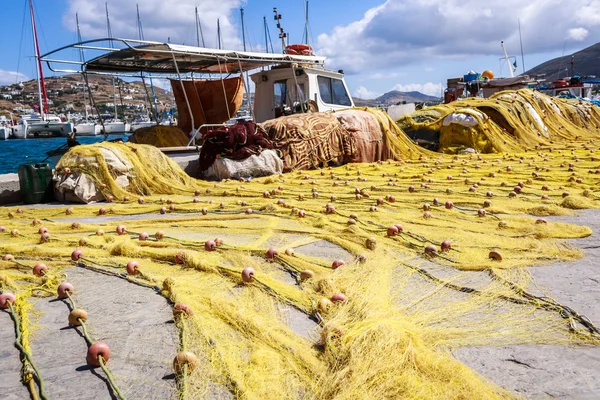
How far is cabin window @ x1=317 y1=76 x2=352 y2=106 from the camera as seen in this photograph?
1324cm

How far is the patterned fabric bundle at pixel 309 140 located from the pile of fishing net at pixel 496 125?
3.50m

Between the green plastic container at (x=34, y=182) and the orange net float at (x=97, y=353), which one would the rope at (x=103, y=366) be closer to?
the orange net float at (x=97, y=353)

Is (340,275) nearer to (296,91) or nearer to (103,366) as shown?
(103,366)

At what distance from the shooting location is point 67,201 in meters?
7.08

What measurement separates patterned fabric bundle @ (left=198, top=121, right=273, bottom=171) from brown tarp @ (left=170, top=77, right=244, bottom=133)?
3.51 m

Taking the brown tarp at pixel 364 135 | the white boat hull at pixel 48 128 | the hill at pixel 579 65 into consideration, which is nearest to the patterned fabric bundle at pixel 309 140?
the brown tarp at pixel 364 135

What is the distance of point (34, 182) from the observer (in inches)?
276

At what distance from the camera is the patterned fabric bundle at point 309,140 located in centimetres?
991

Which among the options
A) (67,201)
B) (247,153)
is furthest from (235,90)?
(67,201)

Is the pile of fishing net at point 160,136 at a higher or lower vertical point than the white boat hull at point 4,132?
lower

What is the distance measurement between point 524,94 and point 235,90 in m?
10.3

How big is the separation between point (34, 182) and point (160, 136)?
210 inches

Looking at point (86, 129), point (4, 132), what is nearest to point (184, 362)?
point (86, 129)

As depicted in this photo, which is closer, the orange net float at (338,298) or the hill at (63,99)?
the orange net float at (338,298)
